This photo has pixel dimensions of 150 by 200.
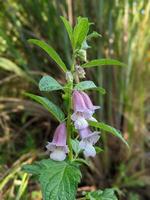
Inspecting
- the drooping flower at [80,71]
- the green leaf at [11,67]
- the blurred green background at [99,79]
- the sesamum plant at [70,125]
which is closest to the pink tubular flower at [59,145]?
the sesamum plant at [70,125]

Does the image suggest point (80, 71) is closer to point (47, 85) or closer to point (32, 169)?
point (47, 85)

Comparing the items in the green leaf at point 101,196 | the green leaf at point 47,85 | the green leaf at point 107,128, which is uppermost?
the green leaf at point 47,85

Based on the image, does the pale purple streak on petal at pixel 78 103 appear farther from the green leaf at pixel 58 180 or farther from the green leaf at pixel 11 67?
the green leaf at pixel 11 67

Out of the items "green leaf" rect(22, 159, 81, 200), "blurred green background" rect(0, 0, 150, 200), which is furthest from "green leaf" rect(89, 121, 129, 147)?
"blurred green background" rect(0, 0, 150, 200)

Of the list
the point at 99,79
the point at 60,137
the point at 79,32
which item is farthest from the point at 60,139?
the point at 99,79

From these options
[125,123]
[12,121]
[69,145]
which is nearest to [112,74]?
[125,123]

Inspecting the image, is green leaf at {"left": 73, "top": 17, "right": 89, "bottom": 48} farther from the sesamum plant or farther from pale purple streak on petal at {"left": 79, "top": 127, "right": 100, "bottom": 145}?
pale purple streak on petal at {"left": 79, "top": 127, "right": 100, "bottom": 145}
